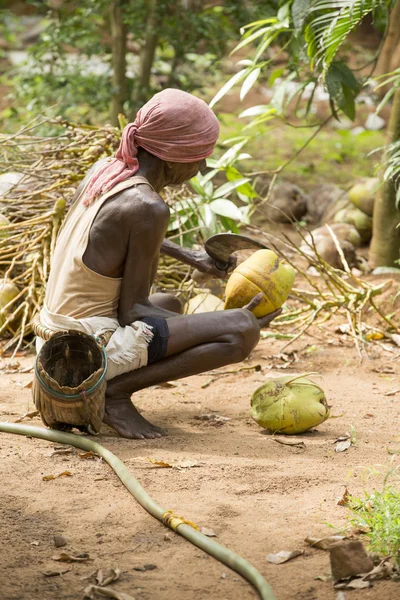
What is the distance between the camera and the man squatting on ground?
3.21 metres

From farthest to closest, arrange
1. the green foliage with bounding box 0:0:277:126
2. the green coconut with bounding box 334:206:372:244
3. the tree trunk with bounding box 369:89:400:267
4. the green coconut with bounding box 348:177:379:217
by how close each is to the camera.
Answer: the green foliage with bounding box 0:0:277:126, the green coconut with bounding box 334:206:372:244, the green coconut with bounding box 348:177:379:217, the tree trunk with bounding box 369:89:400:267

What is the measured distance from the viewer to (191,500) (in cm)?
263

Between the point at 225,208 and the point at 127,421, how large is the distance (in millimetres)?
1782

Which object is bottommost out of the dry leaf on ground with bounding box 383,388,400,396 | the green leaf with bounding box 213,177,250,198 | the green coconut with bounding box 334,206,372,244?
the green coconut with bounding box 334,206,372,244

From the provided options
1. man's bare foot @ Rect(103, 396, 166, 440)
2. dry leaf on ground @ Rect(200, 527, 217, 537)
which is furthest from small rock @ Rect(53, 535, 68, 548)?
man's bare foot @ Rect(103, 396, 166, 440)

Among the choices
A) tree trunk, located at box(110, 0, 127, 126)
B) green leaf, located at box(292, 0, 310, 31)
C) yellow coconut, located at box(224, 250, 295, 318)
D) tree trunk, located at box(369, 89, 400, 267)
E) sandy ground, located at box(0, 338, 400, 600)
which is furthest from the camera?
tree trunk, located at box(110, 0, 127, 126)

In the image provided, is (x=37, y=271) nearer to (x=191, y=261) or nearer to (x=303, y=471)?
(x=191, y=261)

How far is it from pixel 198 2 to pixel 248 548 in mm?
6124

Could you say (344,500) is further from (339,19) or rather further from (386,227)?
(386,227)

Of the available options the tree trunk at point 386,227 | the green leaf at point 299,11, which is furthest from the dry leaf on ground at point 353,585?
the tree trunk at point 386,227

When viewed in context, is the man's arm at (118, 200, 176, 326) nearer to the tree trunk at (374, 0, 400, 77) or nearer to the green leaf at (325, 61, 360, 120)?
the green leaf at (325, 61, 360, 120)

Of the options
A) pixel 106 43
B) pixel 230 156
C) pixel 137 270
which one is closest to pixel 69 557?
pixel 137 270

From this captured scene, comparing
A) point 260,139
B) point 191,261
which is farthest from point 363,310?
point 260,139

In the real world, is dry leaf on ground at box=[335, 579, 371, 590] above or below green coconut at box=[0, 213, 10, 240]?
above
